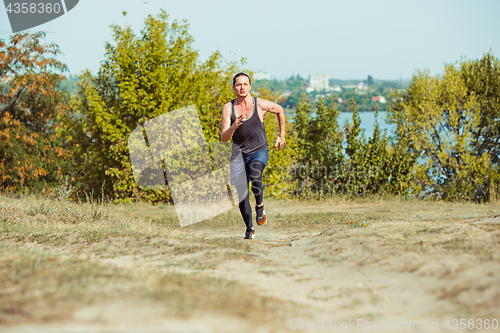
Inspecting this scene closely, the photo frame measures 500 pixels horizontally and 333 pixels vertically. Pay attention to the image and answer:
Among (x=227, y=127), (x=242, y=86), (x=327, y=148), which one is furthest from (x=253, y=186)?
(x=327, y=148)

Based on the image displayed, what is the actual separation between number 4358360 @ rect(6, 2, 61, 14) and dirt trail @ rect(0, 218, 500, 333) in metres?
11.1

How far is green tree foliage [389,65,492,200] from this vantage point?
63.9 ft

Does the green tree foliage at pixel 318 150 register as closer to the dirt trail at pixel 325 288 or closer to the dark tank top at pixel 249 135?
the dark tank top at pixel 249 135

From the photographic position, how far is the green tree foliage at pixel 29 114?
66.4 feet

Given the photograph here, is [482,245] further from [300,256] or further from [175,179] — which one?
[175,179]

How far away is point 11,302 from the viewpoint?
2969 mm

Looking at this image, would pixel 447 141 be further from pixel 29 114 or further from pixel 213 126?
pixel 29 114

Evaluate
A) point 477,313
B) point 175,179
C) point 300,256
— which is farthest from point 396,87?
point 477,313

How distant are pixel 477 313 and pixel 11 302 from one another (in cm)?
301

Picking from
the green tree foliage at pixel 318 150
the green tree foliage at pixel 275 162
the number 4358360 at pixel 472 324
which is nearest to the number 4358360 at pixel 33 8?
the green tree foliage at pixel 275 162

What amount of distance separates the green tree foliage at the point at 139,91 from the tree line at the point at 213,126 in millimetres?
38

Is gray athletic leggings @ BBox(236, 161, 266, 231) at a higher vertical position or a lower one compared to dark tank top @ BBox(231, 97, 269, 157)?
lower

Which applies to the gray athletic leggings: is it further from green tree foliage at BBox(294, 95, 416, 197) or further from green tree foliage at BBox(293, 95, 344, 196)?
green tree foliage at BBox(294, 95, 416, 197)

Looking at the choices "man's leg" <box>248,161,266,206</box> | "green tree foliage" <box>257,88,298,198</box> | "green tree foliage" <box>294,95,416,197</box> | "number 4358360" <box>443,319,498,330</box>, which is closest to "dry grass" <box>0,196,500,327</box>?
"number 4358360" <box>443,319,498,330</box>
